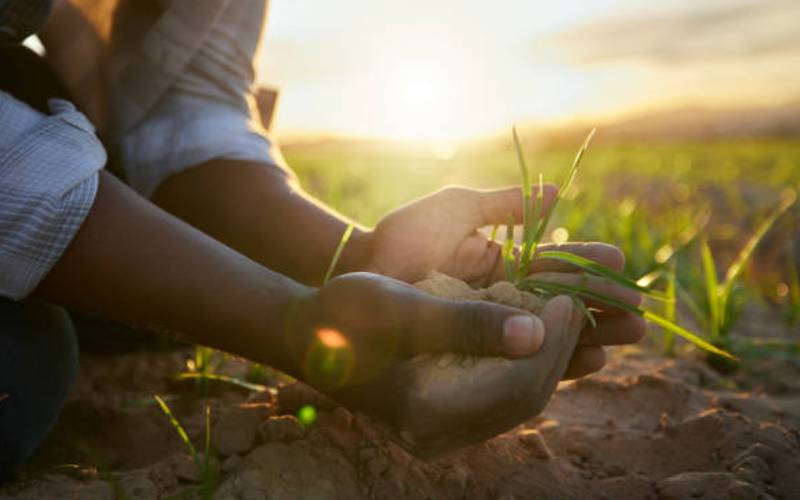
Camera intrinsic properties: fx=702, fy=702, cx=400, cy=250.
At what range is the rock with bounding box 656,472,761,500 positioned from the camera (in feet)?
3.78

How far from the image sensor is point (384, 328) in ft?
3.27

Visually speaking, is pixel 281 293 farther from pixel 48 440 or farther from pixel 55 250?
pixel 48 440

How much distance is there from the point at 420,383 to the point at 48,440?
35.0 inches

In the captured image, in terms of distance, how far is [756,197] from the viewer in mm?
5730

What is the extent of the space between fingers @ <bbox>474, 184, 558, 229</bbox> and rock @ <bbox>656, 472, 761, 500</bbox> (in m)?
0.55

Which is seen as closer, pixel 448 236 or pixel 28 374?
pixel 28 374

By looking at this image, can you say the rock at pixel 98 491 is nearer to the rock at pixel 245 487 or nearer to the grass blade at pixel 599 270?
the rock at pixel 245 487

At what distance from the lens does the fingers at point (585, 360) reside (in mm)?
1285

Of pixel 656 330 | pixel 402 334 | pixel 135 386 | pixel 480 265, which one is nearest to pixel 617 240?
pixel 656 330

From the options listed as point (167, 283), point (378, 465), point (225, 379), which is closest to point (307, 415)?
point (378, 465)

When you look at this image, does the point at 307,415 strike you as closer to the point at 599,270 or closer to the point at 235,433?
the point at 235,433

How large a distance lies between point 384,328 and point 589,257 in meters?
0.48

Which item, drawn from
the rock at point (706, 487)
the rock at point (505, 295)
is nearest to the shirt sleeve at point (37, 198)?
the rock at point (505, 295)

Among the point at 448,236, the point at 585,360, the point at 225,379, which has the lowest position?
the point at 225,379
